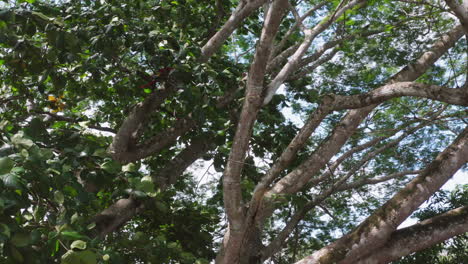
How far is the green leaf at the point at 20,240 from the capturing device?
2.07m

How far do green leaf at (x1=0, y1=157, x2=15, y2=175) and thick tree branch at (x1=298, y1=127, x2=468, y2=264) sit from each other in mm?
2076

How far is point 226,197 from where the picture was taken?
3.29 meters

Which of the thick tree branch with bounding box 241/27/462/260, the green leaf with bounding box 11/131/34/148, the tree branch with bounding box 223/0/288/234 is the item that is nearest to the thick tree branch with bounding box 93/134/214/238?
the tree branch with bounding box 223/0/288/234

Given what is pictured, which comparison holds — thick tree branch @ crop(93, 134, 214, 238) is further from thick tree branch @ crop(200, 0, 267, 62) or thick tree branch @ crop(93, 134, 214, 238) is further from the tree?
thick tree branch @ crop(200, 0, 267, 62)

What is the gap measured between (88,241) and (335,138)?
6.64 ft

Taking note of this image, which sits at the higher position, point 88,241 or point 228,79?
point 228,79

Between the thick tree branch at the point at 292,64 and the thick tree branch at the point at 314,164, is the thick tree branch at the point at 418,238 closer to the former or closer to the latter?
the thick tree branch at the point at 314,164

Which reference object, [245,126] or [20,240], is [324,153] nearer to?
[245,126]

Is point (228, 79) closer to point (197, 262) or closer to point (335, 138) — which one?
point (335, 138)

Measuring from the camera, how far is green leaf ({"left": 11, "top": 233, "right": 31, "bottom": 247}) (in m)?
2.07

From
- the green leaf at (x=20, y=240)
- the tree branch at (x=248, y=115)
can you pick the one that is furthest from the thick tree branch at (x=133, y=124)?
the green leaf at (x=20, y=240)

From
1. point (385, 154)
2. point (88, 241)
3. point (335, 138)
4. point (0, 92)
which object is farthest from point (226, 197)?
point (385, 154)

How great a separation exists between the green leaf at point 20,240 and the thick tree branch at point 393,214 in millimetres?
1892

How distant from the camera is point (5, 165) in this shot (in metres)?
1.96
